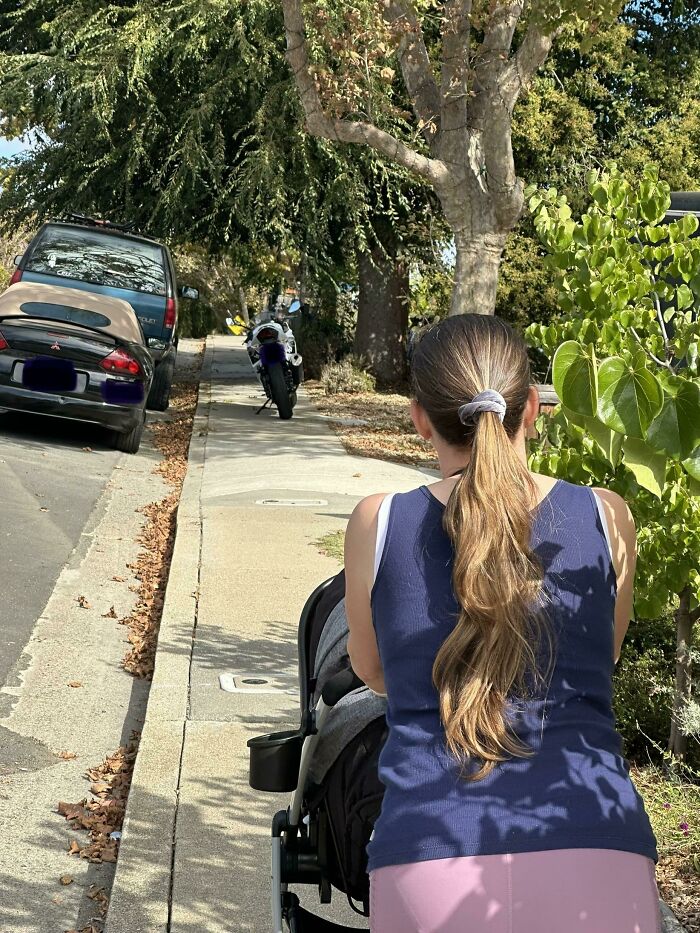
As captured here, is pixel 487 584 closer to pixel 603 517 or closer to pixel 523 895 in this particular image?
pixel 603 517

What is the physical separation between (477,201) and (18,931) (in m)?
9.86

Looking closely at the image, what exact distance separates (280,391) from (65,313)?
11.5 ft

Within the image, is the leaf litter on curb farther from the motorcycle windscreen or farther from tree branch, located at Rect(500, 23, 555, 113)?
tree branch, located at Rect(500, 23, 555, 113)

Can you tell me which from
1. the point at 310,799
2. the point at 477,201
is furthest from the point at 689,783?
the point at 477,201

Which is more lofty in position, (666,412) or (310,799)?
(666,412)

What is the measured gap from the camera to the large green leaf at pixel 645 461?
1.87 m

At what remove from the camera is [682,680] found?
4.58m

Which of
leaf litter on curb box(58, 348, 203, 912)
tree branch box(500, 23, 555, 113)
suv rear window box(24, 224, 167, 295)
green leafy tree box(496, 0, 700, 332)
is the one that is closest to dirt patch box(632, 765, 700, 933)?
leaf litter on curb box(58, 348, 203, 912)

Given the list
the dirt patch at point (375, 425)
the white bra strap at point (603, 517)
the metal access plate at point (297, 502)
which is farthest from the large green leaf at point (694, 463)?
the dirt patch at point (375, 425)

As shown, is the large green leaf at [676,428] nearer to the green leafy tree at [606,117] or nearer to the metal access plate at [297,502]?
the metal access plate at [297,502]

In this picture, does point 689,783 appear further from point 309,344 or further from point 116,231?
point 309,344

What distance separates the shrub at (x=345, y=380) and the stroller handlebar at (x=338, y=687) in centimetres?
1817

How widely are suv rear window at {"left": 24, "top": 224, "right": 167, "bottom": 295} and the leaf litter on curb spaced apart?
2198mm

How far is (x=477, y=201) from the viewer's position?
12672mm
